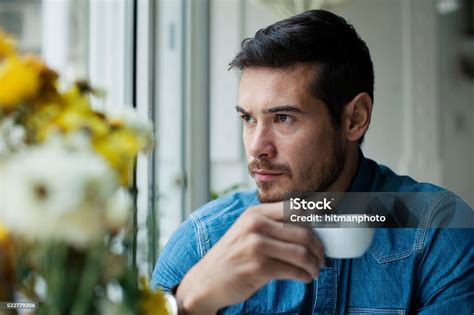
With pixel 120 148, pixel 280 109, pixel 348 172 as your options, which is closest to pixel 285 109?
pixel 280 109

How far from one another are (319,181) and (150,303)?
0.35 m

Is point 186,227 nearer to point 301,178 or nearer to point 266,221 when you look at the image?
point 301,178

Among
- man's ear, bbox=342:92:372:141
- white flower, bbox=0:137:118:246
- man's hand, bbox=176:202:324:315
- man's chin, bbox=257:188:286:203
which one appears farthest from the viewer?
man's ear, bbox=342:92:372:141

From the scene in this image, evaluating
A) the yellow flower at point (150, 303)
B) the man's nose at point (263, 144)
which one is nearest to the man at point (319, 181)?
the man's nose at point (263, 144)

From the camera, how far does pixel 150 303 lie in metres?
0.30

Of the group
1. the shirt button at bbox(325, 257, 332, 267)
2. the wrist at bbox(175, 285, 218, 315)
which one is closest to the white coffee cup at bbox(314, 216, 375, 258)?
the shirt button at bbox(325, 257, 332, 267)

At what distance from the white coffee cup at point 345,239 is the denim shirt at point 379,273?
14mm

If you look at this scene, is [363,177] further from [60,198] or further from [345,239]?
[60,198]

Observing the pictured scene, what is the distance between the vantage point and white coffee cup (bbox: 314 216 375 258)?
1.66ft

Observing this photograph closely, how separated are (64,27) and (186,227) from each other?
0.87 ft

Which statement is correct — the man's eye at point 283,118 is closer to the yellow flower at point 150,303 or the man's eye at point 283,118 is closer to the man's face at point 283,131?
the man's face at point 283,131

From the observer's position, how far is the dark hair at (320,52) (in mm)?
646

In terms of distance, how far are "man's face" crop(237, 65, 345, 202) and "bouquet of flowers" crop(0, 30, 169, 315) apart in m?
0.31

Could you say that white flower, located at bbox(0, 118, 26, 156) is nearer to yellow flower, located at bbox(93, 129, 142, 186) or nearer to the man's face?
yellow flower, located at bbox(93, 129, 142, 186)
